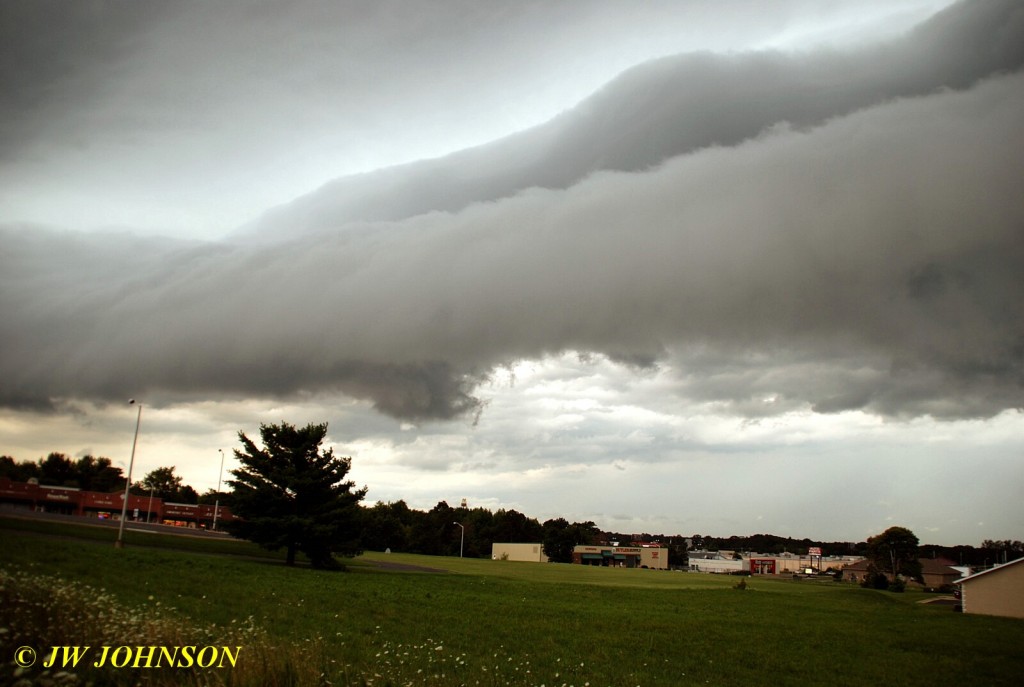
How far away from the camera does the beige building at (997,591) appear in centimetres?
5781

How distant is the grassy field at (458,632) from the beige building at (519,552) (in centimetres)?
9829

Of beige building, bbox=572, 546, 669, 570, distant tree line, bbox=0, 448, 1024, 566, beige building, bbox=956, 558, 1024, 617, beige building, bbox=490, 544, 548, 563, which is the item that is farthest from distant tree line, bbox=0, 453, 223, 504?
beige building, bbox=956, 558, 1024, 617

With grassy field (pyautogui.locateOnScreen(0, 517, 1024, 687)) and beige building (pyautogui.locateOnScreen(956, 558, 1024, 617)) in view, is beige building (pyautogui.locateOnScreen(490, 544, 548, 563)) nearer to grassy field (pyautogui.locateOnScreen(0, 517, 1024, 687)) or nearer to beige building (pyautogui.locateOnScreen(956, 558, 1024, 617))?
beige building (pyautogui.locateOnScreen(956, 558, 1024, 617))

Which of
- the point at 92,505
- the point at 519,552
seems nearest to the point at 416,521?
the point at 519,552

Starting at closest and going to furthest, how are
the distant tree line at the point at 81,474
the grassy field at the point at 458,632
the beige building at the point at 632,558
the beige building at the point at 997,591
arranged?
the grassy field at the point at 458,632
the beige building at the point at 997,591
the distant tree line at the point at 81,474
the beige building at the point at 632,558

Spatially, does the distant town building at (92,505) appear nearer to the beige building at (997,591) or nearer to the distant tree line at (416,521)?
the distant tree line at (416,521)

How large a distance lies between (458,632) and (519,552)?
122959 mm

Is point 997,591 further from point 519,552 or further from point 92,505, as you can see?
point 92,505

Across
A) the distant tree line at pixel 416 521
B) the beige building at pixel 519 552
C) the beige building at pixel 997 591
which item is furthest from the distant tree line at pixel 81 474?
the beige building at pixel 997 591

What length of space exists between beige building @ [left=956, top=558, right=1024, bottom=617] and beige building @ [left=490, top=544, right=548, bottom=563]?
8656 centimetres

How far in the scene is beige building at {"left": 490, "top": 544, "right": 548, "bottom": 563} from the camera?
137975 mm

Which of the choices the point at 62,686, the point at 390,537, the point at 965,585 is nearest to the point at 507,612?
the point at 62,686

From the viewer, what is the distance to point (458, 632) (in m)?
23.3

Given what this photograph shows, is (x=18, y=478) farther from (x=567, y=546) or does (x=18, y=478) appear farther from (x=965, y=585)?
(x=965, y=585)
